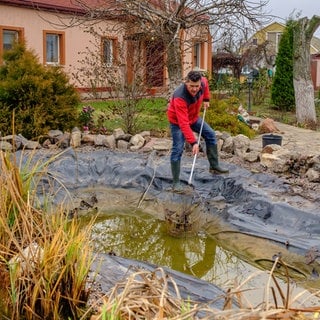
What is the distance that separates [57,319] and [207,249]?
281 cm

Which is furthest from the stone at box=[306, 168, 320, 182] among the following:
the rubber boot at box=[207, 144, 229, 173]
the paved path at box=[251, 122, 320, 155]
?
the paved path at box=[251, 122, 320, 155]

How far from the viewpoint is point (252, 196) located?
6289 millimetres

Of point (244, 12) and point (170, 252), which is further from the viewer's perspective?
point (244, 12)

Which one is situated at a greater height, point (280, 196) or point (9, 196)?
point (9, 196)

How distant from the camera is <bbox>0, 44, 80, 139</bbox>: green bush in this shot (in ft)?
30.1

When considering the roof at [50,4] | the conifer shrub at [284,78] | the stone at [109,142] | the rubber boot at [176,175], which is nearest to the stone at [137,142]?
the stone at [109,142]

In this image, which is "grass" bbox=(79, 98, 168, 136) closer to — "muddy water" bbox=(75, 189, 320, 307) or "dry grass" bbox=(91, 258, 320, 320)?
"muddy water" bbox=(75, 189, 320, 307)

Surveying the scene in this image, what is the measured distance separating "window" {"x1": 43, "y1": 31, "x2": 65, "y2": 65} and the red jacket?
12.3 meters

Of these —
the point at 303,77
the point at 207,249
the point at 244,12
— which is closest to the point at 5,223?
the point at 207,249

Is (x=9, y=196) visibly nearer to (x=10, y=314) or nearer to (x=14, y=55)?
(x=10, y=314)

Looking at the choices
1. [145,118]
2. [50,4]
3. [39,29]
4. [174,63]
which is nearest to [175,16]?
[174,63]

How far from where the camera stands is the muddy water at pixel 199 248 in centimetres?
463

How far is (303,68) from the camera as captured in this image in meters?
14.8

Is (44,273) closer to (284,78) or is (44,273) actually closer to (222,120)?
(222,120)
